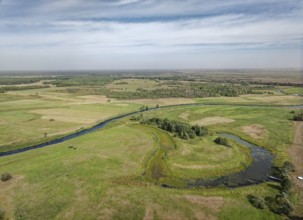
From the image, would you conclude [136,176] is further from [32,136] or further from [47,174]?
[32,136]

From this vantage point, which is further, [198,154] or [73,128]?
[73,128]

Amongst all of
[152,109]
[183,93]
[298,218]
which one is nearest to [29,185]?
[298,218]

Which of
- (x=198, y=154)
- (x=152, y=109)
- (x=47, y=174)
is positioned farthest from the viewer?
(x=152, y=109)

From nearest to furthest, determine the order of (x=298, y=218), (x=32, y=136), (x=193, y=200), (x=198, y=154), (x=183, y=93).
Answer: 1. (x=298, y=218)
2. (x=193, y=200)
3. (x=198, y=154)
4. (x=32, y=136)
5. (x=183, y=93)

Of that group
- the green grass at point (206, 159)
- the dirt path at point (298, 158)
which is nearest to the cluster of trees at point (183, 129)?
the green grass at point (206, 159)

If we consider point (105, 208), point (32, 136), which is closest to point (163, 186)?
point (105, 208)

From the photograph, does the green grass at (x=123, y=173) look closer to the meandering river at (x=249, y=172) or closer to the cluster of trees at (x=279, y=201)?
the cluster of trees at (x=279, y=201)

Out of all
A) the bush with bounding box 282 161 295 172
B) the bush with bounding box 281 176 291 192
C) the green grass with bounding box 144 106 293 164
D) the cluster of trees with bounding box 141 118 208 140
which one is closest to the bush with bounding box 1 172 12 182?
the cluster of trees with bounding box 141 118 208 140

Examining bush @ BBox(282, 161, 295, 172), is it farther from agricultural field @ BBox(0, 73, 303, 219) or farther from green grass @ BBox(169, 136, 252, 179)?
green grass @ BBox(169, 136, 252, 179)
